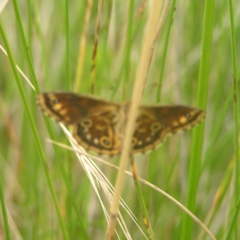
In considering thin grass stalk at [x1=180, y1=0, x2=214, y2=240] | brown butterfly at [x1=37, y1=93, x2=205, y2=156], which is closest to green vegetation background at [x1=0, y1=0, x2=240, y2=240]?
thin grass stalk at [x1=180, y1=0, x2=214, y2=240]

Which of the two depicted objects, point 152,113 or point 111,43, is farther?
point 111,43

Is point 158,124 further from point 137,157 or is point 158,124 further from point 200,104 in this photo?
point 137,157

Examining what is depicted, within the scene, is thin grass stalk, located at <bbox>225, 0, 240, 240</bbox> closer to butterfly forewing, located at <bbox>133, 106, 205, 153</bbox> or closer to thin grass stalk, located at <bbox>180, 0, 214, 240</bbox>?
thin grass stalk, located at <bbox>180, 0, 214, 240</bbox>

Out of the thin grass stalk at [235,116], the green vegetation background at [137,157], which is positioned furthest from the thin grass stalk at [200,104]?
the green vegetation background at [137,157]

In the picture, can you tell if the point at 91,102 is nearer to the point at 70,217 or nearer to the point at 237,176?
the point at 237,176

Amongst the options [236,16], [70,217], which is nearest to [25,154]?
[70,217]

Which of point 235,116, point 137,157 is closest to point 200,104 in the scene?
point 235,116
